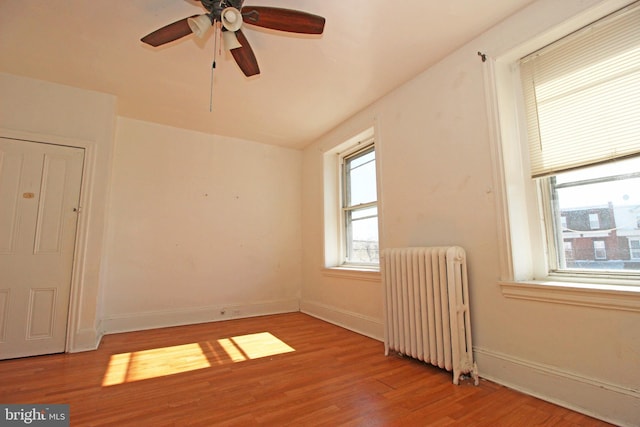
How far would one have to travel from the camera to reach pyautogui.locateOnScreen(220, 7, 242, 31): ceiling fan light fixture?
5.74 feet

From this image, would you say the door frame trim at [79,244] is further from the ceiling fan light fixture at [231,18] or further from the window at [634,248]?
the window at [634,248]

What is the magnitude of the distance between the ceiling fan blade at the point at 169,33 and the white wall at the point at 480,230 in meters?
2.01

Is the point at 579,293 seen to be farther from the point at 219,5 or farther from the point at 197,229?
the point at 197,229

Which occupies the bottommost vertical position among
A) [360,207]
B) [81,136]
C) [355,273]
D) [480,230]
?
[355,273]

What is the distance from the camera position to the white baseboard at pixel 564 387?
156 centimetres

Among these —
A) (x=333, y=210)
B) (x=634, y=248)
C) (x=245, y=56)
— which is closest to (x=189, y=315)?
(x=333, y=210)

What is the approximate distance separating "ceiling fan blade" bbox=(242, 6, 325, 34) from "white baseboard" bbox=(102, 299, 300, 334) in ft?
11.2

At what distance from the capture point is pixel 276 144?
472 centimetres

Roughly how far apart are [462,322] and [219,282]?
3110mm

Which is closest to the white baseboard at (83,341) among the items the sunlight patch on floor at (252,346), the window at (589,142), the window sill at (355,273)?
the sunlight patch on floor at (252,346)

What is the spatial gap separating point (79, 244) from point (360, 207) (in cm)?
306

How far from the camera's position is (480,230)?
2.25 m

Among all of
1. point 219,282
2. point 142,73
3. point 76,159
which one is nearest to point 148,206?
point 76,159

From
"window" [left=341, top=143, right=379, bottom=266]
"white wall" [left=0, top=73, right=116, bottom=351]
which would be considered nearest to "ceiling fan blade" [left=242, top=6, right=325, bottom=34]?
"window" [left=341, top=143, right=379, bottom=266]
